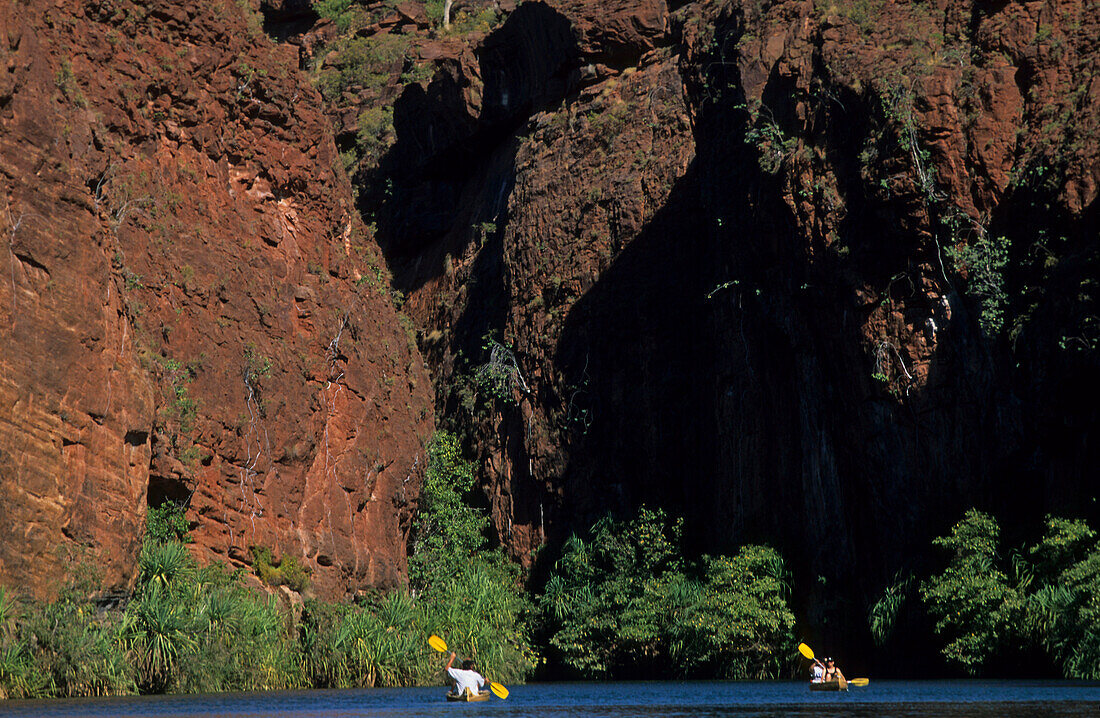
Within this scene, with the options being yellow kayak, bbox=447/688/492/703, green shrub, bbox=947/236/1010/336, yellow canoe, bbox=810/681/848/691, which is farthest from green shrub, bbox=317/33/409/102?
yellow canoe, bbox=810/681/848/691

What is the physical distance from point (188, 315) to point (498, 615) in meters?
13.8

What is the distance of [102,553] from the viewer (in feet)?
96.6

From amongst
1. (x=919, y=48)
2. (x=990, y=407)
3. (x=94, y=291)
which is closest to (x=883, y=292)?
(x=990, y=407)

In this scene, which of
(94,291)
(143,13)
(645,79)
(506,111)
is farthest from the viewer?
(506,111)

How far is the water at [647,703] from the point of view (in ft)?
74.5

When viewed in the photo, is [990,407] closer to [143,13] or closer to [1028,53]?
[1028,53]

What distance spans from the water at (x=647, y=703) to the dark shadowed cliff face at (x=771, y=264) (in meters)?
7.07

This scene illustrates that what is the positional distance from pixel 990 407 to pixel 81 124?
2626 cm

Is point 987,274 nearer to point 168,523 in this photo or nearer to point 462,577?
point 462,577

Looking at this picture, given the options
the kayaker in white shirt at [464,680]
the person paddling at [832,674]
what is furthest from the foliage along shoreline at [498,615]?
the kayaker in white shirt at [464,680]

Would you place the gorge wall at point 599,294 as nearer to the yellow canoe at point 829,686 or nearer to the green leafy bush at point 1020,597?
the green leafy bush at point 1020,597

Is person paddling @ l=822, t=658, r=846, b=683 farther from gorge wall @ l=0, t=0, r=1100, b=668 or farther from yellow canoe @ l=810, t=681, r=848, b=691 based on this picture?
gorge wall @ l=0, t=0, r=1100, b=668

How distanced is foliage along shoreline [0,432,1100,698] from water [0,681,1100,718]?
101cm

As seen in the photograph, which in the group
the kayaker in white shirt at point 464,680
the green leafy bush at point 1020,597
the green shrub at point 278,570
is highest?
the green shrub at point 278,570
